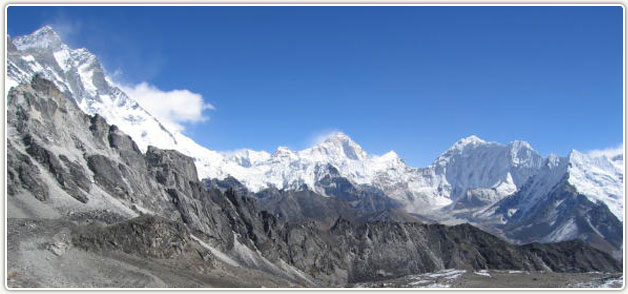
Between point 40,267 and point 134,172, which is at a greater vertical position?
point 134,172

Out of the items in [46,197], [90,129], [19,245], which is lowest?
[19,245]

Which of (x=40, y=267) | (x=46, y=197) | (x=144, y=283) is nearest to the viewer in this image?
(x=40, y=267)

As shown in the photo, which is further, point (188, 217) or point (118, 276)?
point (188, 217)

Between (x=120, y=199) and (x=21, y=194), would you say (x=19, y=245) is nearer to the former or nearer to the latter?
(x=21, y=194)

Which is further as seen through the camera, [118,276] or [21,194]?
[21,194]

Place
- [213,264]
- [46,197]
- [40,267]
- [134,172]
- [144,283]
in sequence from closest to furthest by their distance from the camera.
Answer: [40,267] → [144,283] → [213,264] → [46,197] → [134,172]

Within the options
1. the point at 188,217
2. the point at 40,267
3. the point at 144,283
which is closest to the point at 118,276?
the point at 144,283

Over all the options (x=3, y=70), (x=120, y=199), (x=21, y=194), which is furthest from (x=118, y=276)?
(x=120, y=199)

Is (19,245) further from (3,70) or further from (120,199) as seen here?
(120,199)

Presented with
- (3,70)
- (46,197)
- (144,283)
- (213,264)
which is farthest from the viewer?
(46,197)
